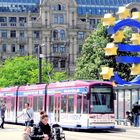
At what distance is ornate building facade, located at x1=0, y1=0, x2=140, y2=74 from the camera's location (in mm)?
124938

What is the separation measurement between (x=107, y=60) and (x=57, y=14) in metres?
54.4

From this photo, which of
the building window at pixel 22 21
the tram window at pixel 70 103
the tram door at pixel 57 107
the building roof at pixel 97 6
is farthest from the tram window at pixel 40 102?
the building roof at pixel 97 6

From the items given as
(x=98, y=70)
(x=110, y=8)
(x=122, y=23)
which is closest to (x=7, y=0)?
(x=110, y=8)

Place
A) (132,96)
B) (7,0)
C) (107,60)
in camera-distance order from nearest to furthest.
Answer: (132,96) < (107,60) < (7,0)

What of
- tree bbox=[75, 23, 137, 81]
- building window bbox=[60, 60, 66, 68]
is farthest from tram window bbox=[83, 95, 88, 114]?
building window bbox=[60, 60, 66, 68]

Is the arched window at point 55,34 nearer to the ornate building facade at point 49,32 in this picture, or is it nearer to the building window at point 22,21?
the ornate building facade at point 49,32

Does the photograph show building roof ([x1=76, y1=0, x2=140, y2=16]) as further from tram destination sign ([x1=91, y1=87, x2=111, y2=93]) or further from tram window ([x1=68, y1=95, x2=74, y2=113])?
tram destination sign ([x1=91, y1=87, x2=111, y2=93])

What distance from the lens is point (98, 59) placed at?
7338 cm

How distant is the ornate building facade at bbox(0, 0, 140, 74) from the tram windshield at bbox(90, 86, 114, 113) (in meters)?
86.0

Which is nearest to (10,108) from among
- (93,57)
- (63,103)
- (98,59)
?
(63,103)

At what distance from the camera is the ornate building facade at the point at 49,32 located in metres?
125

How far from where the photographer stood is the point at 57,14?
12575 centimetres

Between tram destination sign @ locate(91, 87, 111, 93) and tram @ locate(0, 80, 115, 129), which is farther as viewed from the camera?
tram destination sign @ locate(91, 87, 111, 93)

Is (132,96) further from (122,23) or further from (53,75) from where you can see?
(53,75)
